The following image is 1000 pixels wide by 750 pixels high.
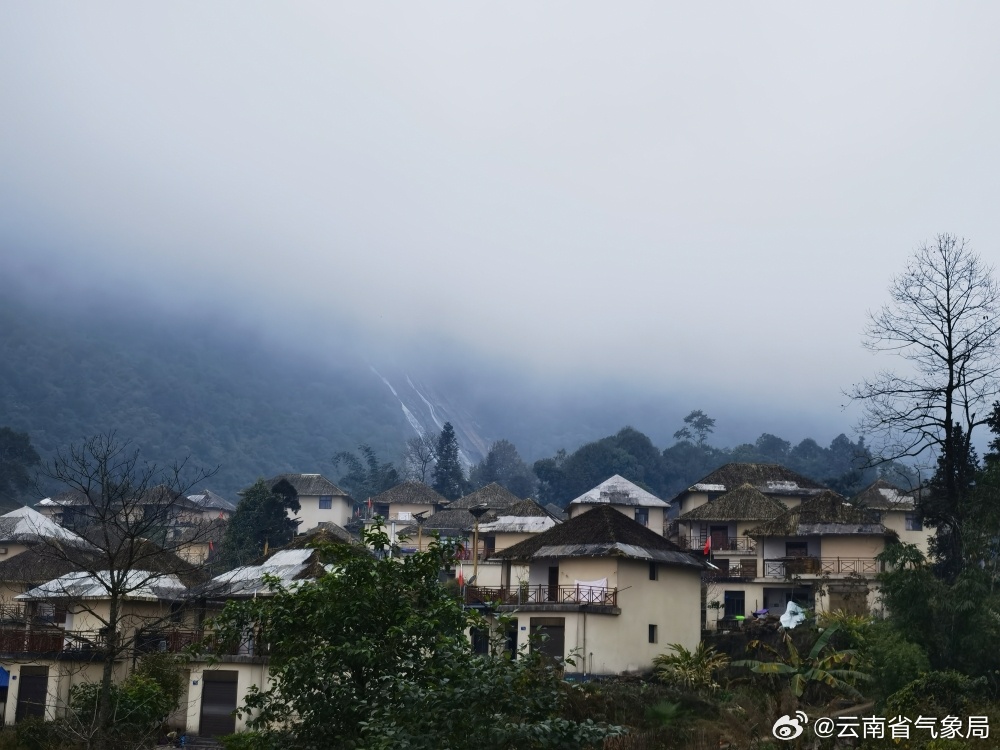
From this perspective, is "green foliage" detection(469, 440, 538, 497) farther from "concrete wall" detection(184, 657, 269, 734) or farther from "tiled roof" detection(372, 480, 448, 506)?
"concrete wall" detection(184, 657, 269, 734)

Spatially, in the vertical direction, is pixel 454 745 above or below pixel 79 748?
above

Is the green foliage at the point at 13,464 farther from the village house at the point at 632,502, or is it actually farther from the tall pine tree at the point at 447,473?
the village house at the point at 632,502

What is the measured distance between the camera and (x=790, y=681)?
3984cm

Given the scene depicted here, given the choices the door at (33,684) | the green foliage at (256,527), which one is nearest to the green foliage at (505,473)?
the green foliage at (256,527)

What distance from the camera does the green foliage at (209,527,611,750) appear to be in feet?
47.2

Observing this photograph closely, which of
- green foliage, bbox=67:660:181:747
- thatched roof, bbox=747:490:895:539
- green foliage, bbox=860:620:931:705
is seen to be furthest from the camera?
thatched roof, bbox=747:490:895:539

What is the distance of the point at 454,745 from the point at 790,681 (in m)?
29.0

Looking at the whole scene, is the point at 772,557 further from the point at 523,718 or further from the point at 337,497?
the point at 337,497

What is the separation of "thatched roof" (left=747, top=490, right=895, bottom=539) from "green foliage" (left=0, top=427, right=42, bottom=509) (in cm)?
Answer: 8196

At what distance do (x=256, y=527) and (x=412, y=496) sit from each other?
115ft

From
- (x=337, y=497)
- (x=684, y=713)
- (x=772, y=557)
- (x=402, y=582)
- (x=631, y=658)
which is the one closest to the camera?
(x=402, y=582)

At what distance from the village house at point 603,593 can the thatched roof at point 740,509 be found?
52.9 ft

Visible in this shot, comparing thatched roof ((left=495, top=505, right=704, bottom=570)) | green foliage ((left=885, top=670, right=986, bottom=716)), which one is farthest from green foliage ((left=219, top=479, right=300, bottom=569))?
green foliage ((left=885, top=670, right=986, bottom=716))

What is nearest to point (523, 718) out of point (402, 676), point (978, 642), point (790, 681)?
point (402, 676)
